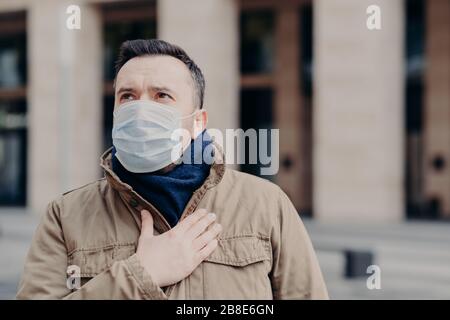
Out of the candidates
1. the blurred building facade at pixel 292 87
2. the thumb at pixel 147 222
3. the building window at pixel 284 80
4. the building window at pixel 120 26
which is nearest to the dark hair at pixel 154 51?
the thumb at pixel 147 222

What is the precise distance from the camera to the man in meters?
2.07

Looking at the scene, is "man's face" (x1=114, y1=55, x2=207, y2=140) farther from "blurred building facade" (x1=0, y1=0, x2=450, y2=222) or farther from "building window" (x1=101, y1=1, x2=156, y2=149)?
"building window" (x1=101, y1=1, x2=156, y2=149)

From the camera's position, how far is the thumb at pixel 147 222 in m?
2.07

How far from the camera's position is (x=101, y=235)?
2.13 meters

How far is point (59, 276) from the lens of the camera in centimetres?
210

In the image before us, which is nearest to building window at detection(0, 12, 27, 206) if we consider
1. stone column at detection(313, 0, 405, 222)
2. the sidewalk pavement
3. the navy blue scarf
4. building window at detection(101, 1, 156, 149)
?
building window at detection(101, 1, 156, 149)

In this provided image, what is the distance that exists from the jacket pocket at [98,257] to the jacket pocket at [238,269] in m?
0.24

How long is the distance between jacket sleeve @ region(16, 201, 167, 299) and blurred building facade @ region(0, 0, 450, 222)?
1707 centimetres

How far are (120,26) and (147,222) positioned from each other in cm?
2267

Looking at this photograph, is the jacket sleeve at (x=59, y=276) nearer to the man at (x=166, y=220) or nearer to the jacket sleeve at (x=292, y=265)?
the man at (x=166, y=220)

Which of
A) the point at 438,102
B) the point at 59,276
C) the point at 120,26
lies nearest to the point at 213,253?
the point at 59,276

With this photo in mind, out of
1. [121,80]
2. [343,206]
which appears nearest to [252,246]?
[121,80]

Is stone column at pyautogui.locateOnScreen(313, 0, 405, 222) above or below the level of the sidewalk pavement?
above
